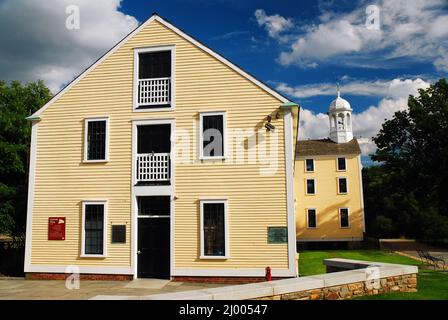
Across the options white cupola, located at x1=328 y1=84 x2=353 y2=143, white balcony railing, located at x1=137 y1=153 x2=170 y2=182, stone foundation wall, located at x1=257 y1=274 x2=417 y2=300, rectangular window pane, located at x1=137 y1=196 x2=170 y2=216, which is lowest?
stone foundation wall, located at x1=257 y1=274 x2=417 y2=300

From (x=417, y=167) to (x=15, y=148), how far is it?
30.6 m

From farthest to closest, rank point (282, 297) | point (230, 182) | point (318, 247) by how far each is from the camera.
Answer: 1. point (318, 247)
2. point (230, 182)
3. point (282, 297)

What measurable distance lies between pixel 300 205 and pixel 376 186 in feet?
29.8

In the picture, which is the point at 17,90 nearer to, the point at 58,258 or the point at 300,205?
the point at 58,258

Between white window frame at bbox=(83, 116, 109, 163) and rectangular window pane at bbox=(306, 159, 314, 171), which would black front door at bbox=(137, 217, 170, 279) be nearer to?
white window frame at bbox=(83, 116, 109, 163)

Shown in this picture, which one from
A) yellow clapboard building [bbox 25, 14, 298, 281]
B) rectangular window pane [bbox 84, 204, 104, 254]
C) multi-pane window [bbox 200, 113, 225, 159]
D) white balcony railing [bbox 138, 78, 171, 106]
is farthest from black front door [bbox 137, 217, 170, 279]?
white balcony railing [bbox 138, 78, 171, 106]

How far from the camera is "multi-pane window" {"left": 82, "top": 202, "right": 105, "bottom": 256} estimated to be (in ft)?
49.7

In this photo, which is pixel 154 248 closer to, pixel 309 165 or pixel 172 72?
pixel 172 72

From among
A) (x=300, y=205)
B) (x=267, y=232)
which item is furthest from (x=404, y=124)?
(x=267, y=232)

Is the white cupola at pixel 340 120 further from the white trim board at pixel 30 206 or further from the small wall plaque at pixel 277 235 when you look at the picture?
the white trim board at pixel 30 206

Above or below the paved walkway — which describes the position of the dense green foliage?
above

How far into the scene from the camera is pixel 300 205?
4109cm

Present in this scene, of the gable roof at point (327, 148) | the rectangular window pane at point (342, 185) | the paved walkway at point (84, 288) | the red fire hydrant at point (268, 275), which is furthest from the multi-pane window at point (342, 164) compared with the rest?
the paved walkway at point (84, 288)

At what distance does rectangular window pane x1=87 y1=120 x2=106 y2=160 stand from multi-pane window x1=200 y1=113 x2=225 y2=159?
414cm
